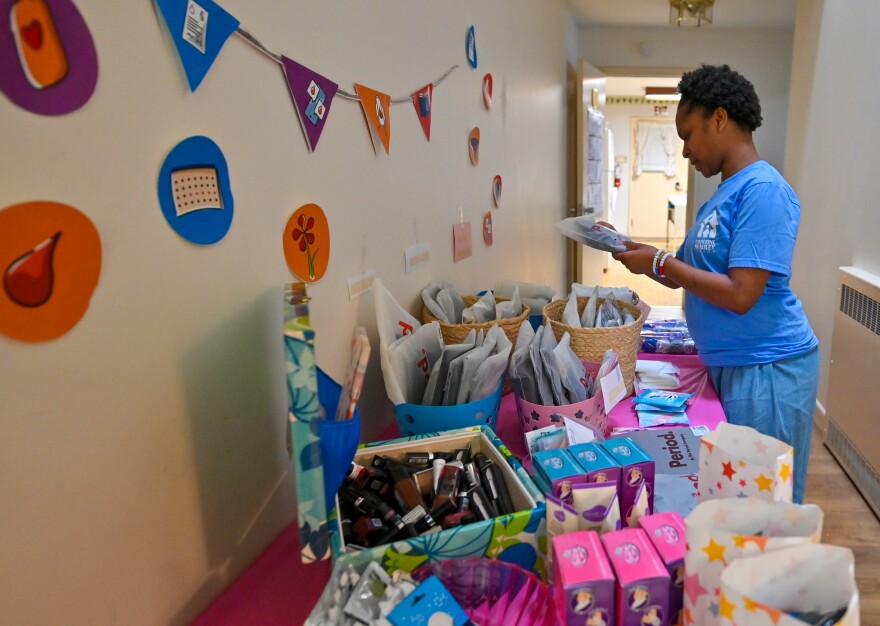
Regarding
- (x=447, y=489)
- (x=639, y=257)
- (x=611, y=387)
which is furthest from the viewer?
(x=639, y=257)

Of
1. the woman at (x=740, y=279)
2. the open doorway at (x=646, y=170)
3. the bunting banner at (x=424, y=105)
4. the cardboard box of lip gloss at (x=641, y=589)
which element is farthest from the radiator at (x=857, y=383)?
the open doorway at (x=646, y=170)

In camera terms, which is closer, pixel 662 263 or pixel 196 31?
pixel 196 31

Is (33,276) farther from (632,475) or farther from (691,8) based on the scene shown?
(691,8)

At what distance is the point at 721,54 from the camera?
14.5 feet

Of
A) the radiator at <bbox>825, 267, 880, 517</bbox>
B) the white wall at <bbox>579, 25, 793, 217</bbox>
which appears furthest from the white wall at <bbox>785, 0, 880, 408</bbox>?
→ the white wall at <bbox>579, 25, 793, 217</bbox>

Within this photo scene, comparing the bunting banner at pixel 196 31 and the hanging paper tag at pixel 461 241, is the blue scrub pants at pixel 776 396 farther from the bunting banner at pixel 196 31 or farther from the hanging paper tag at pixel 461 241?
the bunting banner at pixel 196 31

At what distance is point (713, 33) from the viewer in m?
4.40

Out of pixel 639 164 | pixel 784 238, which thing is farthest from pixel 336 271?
pixel 639 164

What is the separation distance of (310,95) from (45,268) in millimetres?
557

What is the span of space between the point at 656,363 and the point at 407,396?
0.86 meters

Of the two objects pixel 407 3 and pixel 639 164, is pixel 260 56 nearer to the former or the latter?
pixel 407 3

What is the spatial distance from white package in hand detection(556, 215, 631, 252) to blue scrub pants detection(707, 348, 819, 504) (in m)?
0.43

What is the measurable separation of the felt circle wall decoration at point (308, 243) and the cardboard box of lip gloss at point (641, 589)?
657 millimetres

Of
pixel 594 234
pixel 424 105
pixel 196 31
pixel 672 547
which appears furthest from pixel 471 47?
pixel 672 547
